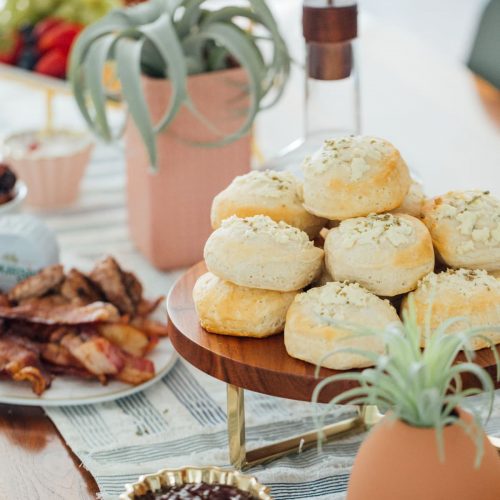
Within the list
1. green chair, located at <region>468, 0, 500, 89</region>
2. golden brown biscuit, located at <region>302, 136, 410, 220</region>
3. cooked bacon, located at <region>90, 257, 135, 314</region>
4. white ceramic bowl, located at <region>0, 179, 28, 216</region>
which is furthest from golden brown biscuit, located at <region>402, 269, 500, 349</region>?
green chair, located at <region>468, 0, 500, 89</region>

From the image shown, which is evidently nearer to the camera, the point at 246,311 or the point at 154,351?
the point at 246,311

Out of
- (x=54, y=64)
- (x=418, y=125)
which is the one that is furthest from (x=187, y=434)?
(x=54, y=64)

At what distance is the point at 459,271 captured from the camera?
3.51 feet

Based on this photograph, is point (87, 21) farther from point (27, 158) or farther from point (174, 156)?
point (174, 156)

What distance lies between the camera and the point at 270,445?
4.07 feet

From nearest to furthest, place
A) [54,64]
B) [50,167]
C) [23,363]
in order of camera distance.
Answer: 1. [23,363]
2. [50,167]
3. [54,64]

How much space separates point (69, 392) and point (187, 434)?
17 cm

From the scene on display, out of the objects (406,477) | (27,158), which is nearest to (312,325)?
(406,477)

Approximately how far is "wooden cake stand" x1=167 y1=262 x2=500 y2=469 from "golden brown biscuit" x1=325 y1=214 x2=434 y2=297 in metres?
0.10

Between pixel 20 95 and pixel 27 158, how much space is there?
86 centimetres

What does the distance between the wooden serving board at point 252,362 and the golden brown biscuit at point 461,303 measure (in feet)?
0.11

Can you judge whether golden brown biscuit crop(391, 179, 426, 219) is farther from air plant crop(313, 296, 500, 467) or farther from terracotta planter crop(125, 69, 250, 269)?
terracotta planter crop(125, 69, 250, 269)

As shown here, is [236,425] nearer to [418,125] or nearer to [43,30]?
[418,125]

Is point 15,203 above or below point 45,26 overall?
below
